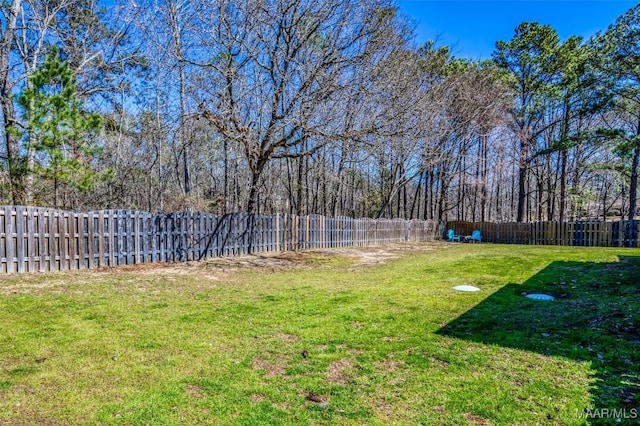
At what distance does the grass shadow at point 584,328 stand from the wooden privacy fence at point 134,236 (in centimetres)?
768

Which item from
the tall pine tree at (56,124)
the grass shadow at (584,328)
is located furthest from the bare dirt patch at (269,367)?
the tall pine tree at (56,124)

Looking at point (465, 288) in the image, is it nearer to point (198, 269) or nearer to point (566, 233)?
point (198, 269)

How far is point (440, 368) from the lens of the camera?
307 cm

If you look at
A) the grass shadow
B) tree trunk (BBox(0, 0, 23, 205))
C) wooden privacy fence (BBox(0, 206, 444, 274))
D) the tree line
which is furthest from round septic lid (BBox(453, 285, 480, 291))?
tree trunk (BBox(0, 0, 23, 205))

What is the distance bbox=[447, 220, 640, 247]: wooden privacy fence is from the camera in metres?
16.0

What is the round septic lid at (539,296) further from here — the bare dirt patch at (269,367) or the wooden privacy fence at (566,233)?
the wooden privacy fence at (566,233)

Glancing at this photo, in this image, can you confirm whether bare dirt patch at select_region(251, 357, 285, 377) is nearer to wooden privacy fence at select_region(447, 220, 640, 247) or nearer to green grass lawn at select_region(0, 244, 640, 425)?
green grass lawn at select_region(0, 244, 640, 425)

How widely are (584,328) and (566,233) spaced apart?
16.8 meters

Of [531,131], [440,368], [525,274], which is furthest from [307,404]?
[531,131]

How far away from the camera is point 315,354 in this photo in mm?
3406

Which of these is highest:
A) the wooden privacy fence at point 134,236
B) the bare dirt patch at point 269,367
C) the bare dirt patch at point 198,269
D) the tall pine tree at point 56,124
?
the tall pine tree at point 56,124

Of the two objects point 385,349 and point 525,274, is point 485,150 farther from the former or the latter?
point 385,349

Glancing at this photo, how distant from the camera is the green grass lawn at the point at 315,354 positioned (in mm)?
2412

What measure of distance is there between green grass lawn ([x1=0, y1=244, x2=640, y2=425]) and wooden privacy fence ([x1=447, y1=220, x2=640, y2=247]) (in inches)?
506
